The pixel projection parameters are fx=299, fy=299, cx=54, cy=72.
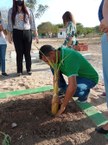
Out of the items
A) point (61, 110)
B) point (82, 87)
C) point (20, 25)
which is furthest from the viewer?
point (20, 25)

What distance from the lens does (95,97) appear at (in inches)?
176

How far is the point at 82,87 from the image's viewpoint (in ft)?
12.6

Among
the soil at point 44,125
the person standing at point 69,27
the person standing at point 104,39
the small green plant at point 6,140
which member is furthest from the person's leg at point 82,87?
the person standing at point 69,27

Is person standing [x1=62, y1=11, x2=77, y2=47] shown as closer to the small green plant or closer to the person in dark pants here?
the person in dark pants

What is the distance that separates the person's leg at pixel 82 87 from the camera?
3.83 meters

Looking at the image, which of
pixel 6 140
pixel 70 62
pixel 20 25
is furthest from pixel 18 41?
pixel 6 140

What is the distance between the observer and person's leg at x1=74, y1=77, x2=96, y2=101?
383 centimetres

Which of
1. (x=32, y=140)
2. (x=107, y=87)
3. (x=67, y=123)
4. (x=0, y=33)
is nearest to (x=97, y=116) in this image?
(x=67, y=123)

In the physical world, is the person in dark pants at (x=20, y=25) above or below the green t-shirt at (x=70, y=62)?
above

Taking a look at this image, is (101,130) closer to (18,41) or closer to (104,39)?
(104,39)

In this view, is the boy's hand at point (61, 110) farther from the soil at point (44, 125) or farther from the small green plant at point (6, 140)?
the small green plant at point (6, 140)

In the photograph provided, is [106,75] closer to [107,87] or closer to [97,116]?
[107,87]

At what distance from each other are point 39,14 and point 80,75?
16.1 meters

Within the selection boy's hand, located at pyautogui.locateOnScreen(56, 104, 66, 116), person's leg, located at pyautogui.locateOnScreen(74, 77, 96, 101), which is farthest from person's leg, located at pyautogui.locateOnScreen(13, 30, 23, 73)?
boy's hand, located at pyautogui.locateOnScreen(56, 104, 66, 116)
